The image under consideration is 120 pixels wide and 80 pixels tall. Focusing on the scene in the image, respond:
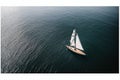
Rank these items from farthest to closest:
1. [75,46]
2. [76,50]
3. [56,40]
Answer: [56,40] → [75,46] → [76,50]

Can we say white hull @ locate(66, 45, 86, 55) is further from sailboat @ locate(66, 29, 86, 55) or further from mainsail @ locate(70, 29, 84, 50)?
mainsail @ locate(70, 29, 84, 50)

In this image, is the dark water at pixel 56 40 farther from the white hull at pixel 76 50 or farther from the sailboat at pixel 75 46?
the sailboat at pixel 75 46

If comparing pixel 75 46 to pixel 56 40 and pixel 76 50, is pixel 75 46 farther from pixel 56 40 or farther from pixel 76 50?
pixel 56 40

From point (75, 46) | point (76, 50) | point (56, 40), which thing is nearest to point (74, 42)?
point (75, 46)

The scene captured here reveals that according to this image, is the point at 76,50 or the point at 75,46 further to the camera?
the point at 75,46

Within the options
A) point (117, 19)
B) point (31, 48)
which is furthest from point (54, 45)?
point (117, 19)

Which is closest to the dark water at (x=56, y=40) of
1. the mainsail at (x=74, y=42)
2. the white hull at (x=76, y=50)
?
the white hull at (x=76, y=50)

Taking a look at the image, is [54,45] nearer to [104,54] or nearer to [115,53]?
[104,54]

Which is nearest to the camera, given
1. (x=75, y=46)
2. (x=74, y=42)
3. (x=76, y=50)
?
(x=76, y=50)
